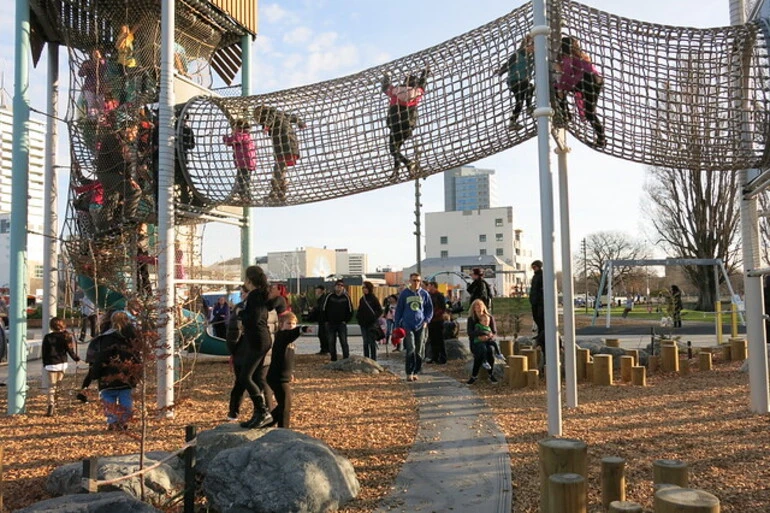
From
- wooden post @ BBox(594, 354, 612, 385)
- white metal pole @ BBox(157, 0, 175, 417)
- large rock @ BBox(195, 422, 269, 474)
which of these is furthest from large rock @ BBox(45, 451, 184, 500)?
wooden post @ BBox(594, 354, 612, 385)

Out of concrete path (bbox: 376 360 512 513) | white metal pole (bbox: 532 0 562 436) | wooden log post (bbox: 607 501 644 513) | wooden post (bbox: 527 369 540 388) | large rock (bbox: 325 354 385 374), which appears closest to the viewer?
wooden log post (bbox: 607 501 644 513)

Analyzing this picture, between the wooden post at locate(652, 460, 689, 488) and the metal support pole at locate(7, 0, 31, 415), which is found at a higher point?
the metal support pole at locate(7, 0, 31, 415)

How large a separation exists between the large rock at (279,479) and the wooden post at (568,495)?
137cm

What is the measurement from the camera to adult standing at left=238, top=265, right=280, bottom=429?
5637mm

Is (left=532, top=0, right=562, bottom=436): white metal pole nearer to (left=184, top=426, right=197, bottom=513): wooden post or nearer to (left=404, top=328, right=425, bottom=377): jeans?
(left=184, top=426, right=197, bottom=513): wooden post

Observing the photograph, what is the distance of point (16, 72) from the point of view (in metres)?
7.08

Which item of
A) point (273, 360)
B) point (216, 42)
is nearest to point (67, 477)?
point (273, 360)

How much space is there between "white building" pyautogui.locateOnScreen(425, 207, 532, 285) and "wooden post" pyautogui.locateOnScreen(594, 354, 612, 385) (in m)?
76.2

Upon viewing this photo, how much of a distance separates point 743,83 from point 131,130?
6408 mm

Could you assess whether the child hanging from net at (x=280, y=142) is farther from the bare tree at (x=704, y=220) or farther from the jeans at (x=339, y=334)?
the bare tree at (x=704, y=220)

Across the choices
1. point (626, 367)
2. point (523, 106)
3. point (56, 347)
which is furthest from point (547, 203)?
point (56, 347)

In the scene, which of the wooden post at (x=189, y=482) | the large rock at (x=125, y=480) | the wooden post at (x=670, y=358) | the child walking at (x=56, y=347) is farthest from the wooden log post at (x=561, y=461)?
the wooden post at (x=670, y=358)

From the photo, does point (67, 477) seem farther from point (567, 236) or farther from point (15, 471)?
point (567, 236)

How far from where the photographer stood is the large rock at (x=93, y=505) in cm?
304
